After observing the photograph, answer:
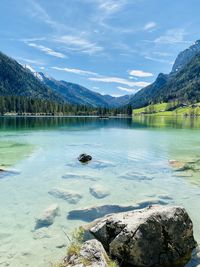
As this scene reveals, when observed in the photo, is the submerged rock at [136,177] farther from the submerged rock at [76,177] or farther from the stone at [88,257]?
the stone at [88,257]

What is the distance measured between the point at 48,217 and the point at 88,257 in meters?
10.1

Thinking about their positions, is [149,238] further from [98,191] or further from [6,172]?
[6,172]

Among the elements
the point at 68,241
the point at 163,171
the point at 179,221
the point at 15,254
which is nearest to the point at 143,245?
the point at 179,221

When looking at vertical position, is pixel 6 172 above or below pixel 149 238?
below

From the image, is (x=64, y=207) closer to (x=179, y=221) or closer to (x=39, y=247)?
(x=39, y=247)

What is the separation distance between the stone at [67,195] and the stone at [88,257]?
13080 millimetres

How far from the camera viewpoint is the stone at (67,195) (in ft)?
86.7

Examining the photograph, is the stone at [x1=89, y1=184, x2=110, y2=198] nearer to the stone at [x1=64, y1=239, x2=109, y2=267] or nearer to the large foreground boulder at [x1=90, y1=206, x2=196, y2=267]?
the large foreground boulder at [x1=90, y1=206, x2=196, y2=267]

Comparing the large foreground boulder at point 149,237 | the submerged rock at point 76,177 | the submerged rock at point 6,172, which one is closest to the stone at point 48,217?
the large foreground boulder at point 149,237

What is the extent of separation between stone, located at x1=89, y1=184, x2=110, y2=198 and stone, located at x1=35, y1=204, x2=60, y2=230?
210 inches

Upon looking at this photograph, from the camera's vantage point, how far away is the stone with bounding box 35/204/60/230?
69.1 feet

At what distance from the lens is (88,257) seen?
12.3 m

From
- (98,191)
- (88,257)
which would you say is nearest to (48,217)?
(98,191)

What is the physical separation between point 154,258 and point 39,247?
6866 millimetres
